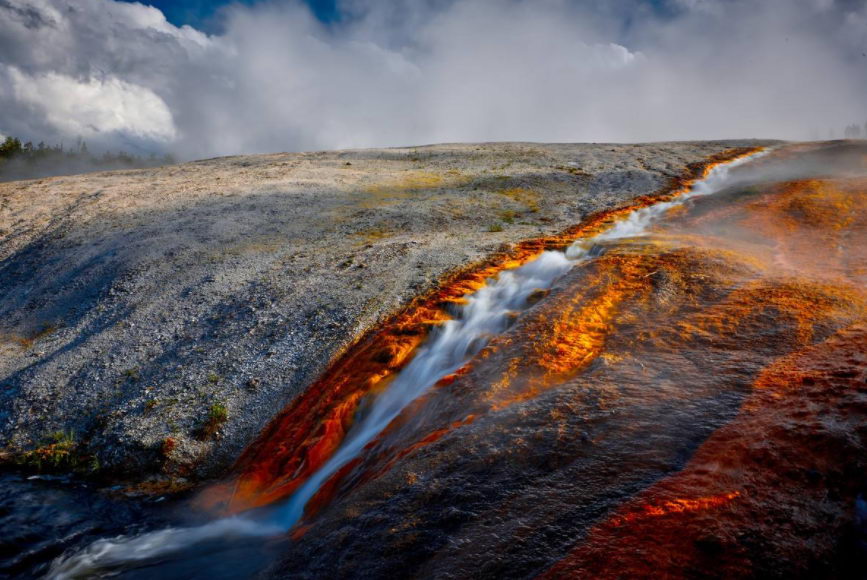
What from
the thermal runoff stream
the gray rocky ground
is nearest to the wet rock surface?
the thermal runoff stream

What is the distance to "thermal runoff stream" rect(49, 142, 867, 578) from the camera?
4.37m

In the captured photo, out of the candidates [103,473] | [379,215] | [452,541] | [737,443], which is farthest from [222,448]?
[379,215]

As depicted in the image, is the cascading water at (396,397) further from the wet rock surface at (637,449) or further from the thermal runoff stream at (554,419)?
the wet rock surface at (637,449)

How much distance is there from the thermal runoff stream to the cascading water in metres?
0.04

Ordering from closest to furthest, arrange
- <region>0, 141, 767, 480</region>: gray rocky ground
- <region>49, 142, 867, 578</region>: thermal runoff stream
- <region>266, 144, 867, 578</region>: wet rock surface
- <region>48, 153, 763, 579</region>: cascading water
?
<region>266, 144, 867, 578</region>: wet rock surface
<region>49, 142, 867, 578</region>: thermal runoff stream
<region>48, 153, 763, 579</region>: cascading water
<region>0, 141, 767, 480</region>: gray rocky ground

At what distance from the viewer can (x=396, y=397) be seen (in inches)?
337

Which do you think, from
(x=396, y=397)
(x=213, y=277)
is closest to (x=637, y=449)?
(x=396, y=397)

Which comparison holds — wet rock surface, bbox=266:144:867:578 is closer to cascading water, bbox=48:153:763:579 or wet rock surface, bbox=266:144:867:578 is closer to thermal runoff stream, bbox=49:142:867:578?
thermal runoff stream, bbox=49:142:867:578

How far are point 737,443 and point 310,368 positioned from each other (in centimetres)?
744

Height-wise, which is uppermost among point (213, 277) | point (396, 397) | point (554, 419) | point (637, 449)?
point (213, 277)

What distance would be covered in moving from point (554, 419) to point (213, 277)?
10.5 meters

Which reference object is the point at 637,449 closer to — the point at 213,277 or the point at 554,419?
the point at 554,419

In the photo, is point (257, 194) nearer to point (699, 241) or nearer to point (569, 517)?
point (699, 241)

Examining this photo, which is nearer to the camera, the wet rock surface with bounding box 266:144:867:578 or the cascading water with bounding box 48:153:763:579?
the wet rock surface with bounding box 266:144:867:578
